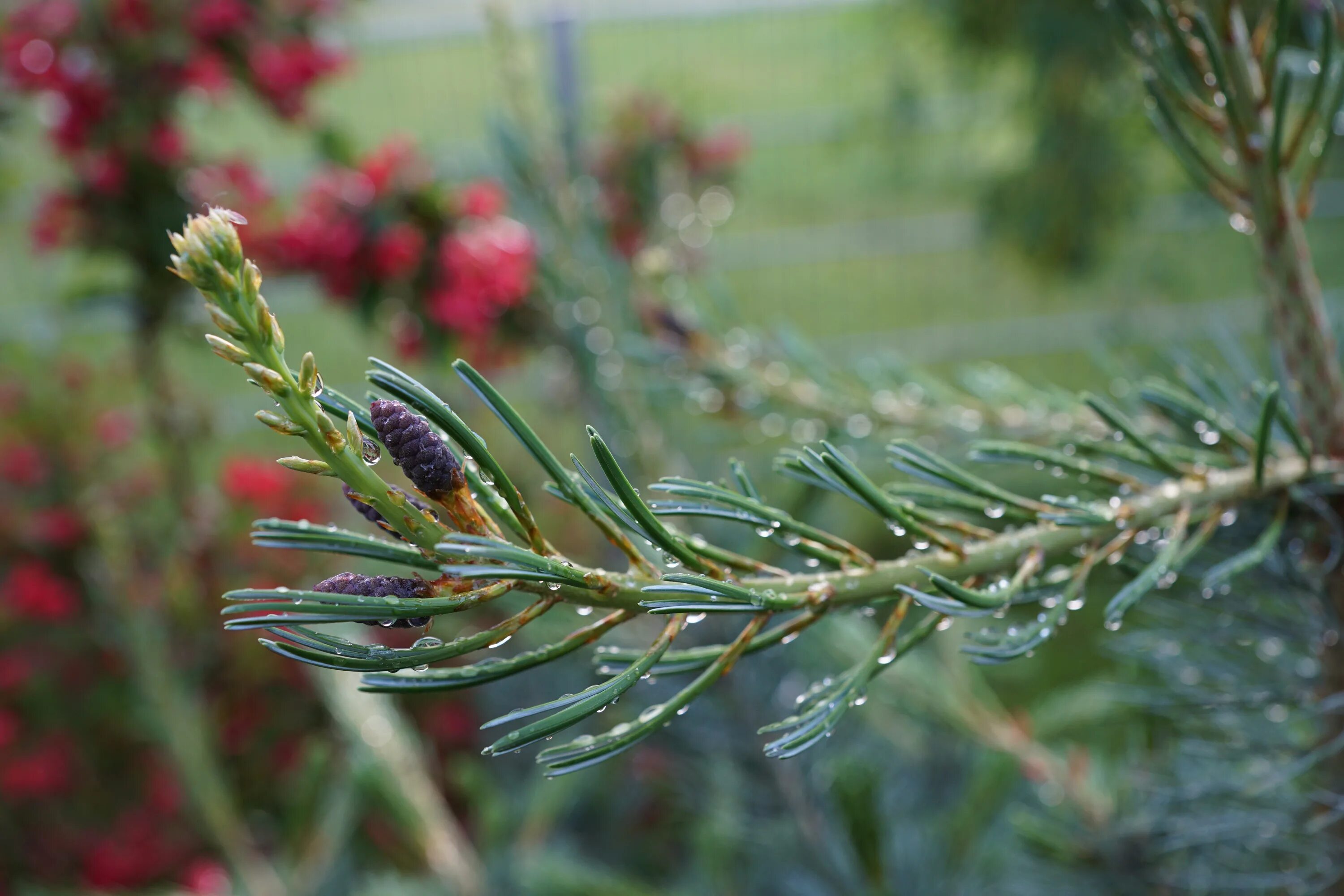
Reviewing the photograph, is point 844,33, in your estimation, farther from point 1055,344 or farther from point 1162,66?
point 1162,66

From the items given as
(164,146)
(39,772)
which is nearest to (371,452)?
(164,146)

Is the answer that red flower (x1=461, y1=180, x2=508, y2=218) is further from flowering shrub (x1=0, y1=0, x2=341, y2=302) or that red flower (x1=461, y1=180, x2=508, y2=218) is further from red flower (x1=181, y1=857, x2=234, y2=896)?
red flower (x1=181, y1=857, x2=234, y2=896)

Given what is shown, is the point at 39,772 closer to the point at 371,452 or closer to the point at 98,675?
the point at 98,675

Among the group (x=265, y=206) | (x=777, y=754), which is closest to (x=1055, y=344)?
(x=265, y=206)

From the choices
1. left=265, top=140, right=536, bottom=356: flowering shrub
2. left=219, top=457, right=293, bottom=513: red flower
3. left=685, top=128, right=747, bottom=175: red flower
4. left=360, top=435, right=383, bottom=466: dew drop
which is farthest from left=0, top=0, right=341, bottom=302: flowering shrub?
left=360, top=435, right=383, bottom=466: dew drop

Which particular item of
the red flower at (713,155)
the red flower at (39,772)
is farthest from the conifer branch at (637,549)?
the red flower at (713,155)

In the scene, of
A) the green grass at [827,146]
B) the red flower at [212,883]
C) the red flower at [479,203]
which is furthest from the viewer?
the green grass at [827,146]

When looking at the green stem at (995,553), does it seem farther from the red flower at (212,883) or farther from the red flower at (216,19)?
the red flower at (216,19)
